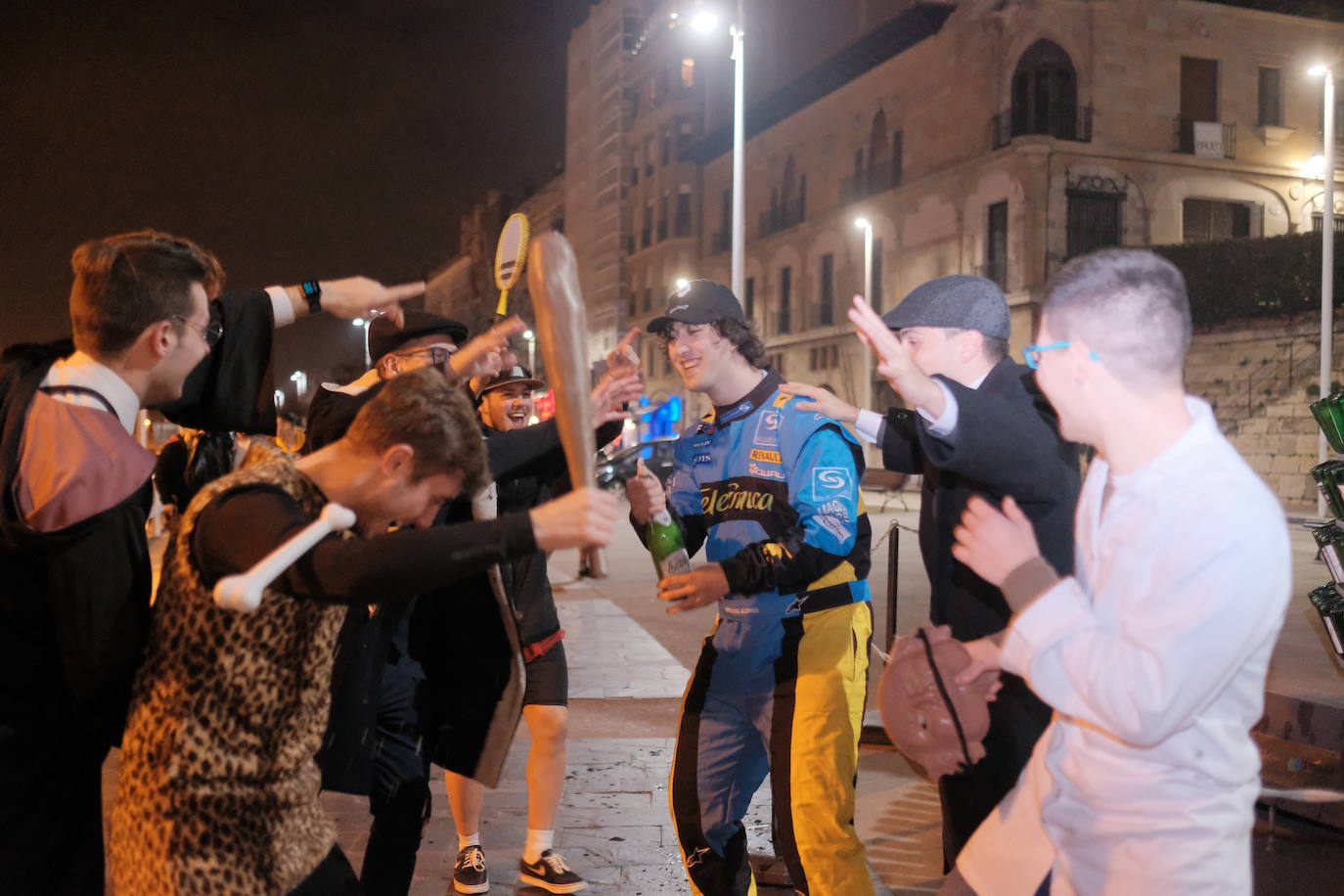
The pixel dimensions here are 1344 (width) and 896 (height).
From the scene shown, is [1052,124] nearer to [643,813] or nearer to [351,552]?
[643,813]

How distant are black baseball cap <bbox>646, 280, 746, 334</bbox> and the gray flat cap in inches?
32.3

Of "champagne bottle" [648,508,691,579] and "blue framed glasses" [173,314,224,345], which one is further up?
"blue framed glasses" [173,314,224,345]

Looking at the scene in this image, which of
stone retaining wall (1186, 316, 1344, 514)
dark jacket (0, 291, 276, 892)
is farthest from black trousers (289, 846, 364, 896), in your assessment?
stone retaining wall (1186, 316, 1344, 514)

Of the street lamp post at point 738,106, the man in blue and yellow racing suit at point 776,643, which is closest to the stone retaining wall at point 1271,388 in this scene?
the street lamp post at point 738,106

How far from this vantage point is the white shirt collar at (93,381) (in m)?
2.41

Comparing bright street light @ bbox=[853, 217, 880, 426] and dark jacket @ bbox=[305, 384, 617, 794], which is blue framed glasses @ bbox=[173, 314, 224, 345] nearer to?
dark jacket @ bbox=[305, 384, 617, 794]

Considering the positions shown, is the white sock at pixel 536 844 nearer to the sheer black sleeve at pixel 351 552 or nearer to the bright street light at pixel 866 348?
the sheer black sleeve at pixel 351 552

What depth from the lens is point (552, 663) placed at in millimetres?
4770

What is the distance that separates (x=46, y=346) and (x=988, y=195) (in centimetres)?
3306

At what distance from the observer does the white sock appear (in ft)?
15.0

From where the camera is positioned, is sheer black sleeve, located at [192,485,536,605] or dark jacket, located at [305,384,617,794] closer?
sheer black sleeve, located at [192,485,536,605]

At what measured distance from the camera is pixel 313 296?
3.18 metres

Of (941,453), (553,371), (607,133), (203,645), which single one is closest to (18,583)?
(203,645)

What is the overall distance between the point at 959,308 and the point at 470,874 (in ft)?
9.41
